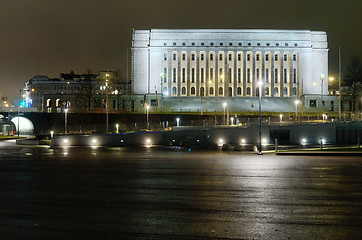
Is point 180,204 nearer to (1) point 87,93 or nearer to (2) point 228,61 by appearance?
(1) point 87,93

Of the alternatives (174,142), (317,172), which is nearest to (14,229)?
(317,172)

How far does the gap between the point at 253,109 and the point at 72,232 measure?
260ft

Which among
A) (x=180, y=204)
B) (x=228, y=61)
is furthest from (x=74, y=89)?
(x=180, y=204)

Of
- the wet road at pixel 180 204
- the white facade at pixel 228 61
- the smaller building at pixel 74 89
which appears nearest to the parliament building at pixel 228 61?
the white facade at pixel 228 61

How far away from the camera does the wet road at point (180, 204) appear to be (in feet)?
26.8

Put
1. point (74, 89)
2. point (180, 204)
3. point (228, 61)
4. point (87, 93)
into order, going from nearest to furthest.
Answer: point (180, 204) → point (87, 93) → point (228, 61) → point (74, 89)

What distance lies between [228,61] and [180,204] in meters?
96.6

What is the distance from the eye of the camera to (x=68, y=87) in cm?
14462

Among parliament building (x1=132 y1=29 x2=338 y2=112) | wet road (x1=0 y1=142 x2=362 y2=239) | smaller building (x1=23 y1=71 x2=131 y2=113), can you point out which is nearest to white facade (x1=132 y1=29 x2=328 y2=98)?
parliament building (x1=132 y1=29 x2=338 y2=112)

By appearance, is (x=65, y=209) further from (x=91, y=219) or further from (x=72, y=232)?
(x=72, y=232)

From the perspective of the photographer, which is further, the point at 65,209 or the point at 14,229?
the point at 65,209

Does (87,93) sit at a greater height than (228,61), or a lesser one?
lesser

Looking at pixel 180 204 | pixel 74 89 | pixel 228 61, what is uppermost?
pixel 228 61

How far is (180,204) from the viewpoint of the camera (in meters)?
10.6
